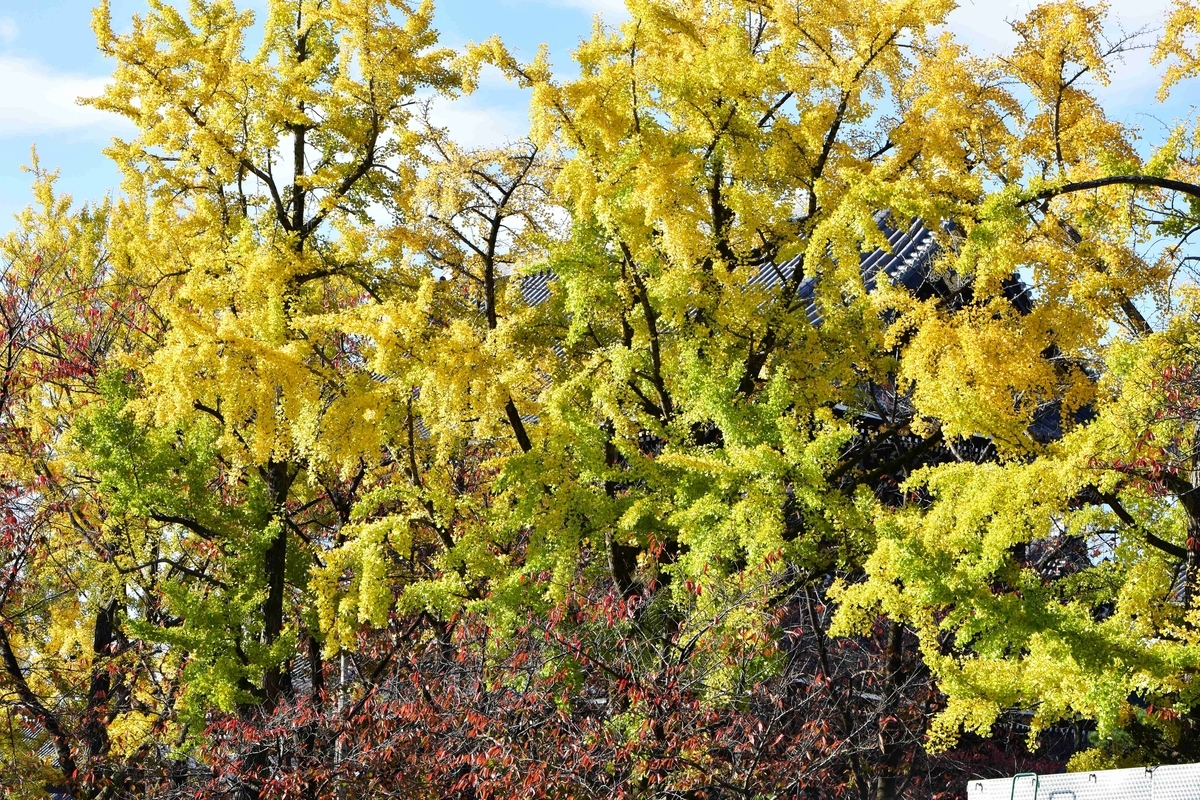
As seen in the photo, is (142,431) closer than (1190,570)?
No

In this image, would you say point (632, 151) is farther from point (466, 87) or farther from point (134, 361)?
point (134, 361)

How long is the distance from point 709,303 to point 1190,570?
370 centimetres

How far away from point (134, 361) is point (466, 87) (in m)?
3.37

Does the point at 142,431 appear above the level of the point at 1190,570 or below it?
above

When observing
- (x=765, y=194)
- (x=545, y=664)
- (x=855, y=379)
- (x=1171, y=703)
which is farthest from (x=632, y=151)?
(x=1171, y=703)

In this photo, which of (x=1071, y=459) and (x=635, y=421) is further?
(x=635, y=421)

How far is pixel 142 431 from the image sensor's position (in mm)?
9734

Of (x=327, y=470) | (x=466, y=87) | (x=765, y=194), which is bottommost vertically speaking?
(x=327, y=470)

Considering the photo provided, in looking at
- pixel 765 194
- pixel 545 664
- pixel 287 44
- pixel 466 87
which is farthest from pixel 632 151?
pixel 287 44

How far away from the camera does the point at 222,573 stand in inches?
448

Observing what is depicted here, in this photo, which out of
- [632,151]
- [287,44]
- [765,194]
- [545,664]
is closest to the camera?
[545,664]

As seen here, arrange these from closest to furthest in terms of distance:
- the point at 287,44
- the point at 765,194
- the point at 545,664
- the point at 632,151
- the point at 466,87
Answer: the point at 545,664, the point at 632,151, the point at 765,194, the point at 466,87, the point at 287,44

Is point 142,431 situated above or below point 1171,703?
above

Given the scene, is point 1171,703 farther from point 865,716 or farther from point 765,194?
point 765,194
